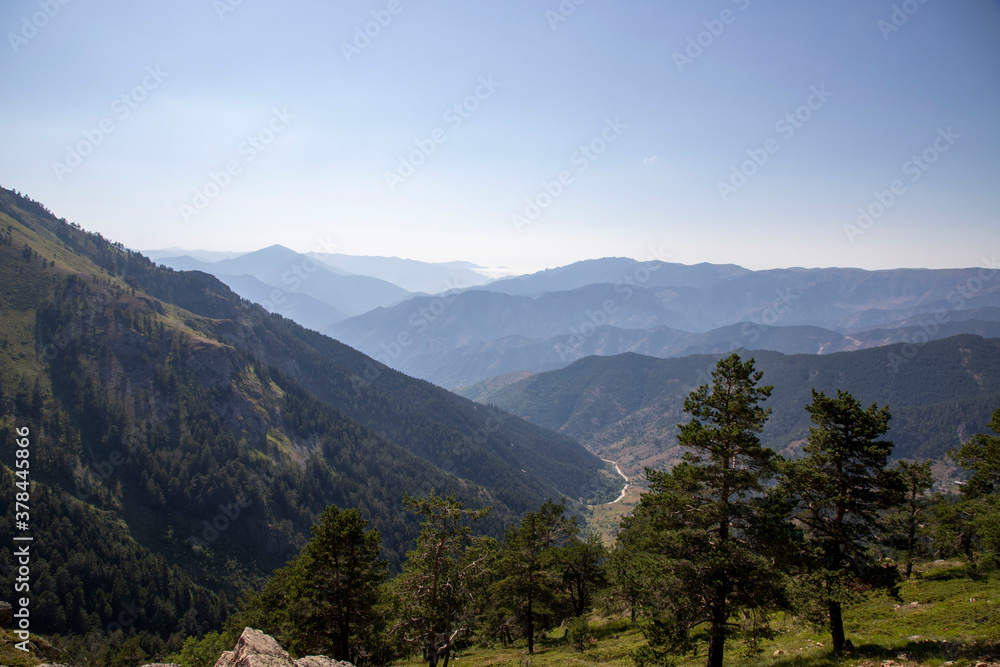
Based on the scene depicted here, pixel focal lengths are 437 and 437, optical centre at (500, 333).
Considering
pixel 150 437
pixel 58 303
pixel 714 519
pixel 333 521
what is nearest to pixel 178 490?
pixel 150 437

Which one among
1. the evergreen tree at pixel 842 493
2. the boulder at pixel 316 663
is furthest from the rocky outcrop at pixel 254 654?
the evergreen tree at pixel 842 493

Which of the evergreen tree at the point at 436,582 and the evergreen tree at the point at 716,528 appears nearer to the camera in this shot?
the evergreen tree at the point at 716,528

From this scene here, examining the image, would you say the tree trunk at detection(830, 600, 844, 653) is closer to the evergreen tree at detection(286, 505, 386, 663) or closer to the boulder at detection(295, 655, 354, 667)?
the boulder at detection(295, 655, 354, 667)

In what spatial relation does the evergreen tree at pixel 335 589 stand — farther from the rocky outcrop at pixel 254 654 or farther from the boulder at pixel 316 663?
the rocky outcrop at pixel 254 654

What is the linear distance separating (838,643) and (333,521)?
29.2 meters

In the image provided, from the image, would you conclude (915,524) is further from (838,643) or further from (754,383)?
(754,383)

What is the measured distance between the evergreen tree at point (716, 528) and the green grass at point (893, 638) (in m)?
2.05

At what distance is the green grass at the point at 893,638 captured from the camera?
20.4m

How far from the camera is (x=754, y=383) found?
21.3 metres

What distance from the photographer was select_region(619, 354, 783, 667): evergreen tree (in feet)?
66.4

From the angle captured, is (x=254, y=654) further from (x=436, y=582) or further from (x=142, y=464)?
(x=142, y=464)

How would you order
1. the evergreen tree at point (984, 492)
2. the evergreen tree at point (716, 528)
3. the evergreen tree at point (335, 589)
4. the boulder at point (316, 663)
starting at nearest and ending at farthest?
the evergreen tree at point (716, 528) < the boulder at point (316, 663) < the evergreen tree at point (984, 492) < the evergreen tree at point (335, 589)

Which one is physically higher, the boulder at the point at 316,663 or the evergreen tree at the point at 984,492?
the evergreen tree at the point at 984,492

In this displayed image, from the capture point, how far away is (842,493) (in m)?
21.7
